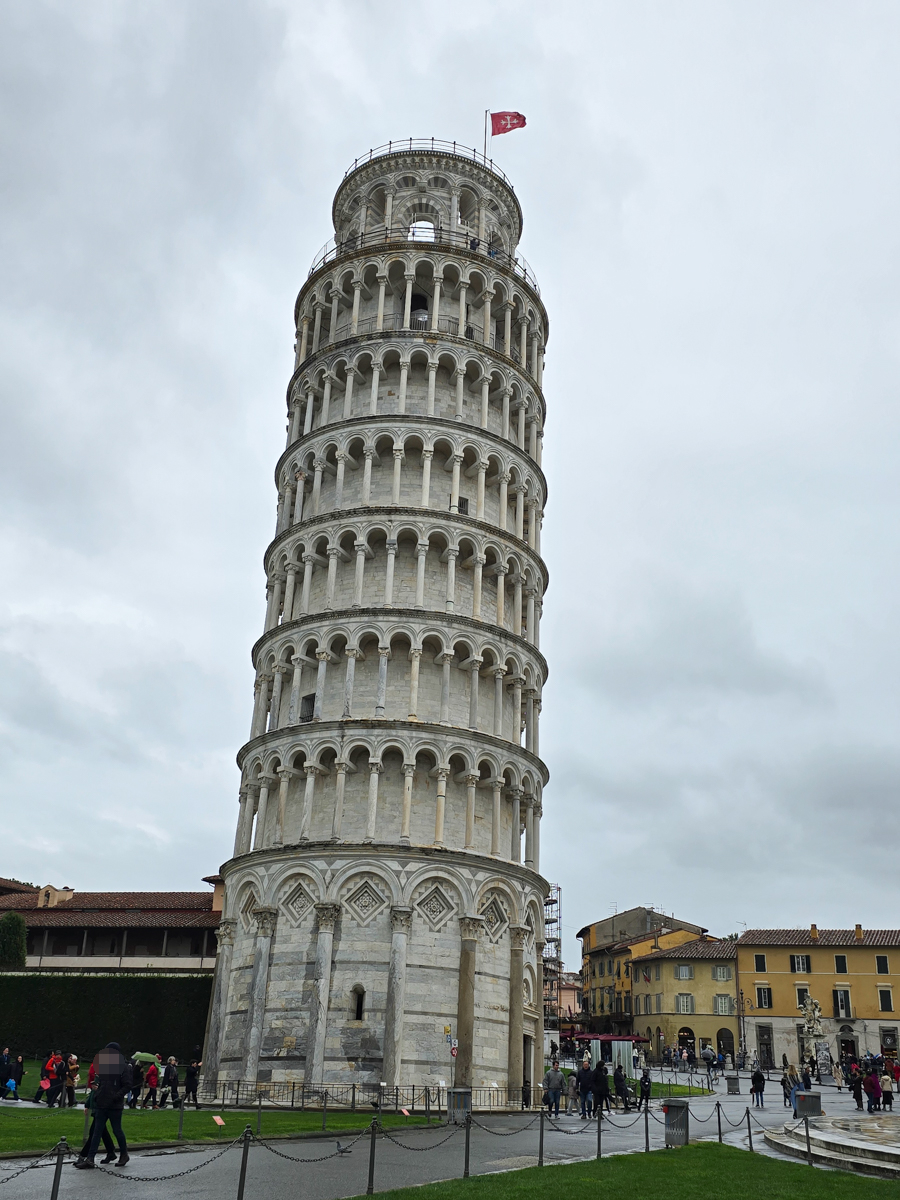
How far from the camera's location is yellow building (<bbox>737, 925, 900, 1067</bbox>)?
8269cm

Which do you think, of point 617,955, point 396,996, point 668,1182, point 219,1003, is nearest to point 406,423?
point 396,996

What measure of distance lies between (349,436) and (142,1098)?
90.5 feet

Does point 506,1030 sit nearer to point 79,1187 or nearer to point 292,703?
point 292,703

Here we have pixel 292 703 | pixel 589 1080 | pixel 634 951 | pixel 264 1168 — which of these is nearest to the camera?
pixel 264 1168

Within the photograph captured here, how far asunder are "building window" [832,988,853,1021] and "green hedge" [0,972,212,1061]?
54.3 metres

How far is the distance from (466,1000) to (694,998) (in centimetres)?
5852

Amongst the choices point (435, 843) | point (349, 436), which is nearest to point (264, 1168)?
point (435, 843)

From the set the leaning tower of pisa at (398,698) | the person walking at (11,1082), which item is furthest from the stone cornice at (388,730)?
the person walking at (11,1082)

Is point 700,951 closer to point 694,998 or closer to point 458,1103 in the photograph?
point 694,998

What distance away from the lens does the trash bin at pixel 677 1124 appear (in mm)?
25094

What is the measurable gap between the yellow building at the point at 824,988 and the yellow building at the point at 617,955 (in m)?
14.3

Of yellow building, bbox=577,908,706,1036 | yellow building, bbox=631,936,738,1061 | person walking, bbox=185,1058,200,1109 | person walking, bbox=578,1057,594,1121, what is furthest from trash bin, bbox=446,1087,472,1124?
yellow building, bbox=577,908,706,1036

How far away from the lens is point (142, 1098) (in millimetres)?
36469

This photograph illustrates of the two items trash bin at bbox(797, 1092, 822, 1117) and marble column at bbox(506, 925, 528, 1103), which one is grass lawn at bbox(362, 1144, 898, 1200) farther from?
marble column at bbox(506, 925, 528, 1103)
